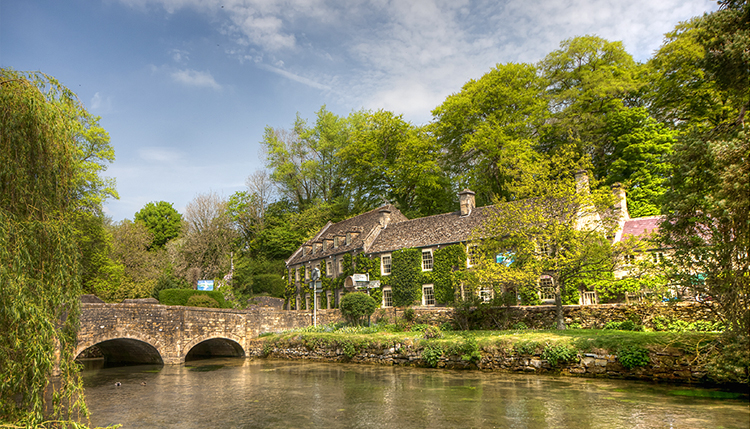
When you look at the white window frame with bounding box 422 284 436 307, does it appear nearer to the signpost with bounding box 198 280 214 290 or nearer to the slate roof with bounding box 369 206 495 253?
the slate roof with bounding box 369 206 495 253

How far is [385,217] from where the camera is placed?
39.8 m

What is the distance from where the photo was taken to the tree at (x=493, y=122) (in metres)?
37.3

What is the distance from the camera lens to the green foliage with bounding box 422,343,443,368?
2053cm

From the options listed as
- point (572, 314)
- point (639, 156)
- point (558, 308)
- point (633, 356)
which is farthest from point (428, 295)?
point (639, 156)

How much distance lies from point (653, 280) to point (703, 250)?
11882 mm

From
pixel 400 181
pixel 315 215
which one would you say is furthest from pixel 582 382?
pixel 315 215

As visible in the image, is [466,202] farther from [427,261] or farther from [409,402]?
[409,402]

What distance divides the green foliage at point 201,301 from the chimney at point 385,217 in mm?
15357

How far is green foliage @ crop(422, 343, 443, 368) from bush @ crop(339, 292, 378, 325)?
26.7 feet

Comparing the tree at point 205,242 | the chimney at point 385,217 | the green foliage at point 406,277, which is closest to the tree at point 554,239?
the green foliage at point 406,277

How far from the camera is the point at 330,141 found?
5606cm

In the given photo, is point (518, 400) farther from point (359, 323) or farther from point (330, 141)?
point (330, 141)

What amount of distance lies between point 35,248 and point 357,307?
21.7m

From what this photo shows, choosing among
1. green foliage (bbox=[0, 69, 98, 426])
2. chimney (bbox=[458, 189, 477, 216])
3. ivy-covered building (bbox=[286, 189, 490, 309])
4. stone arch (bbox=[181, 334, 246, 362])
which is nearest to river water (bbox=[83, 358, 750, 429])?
green foliage (bbox=[0, 69, 98, 426])
